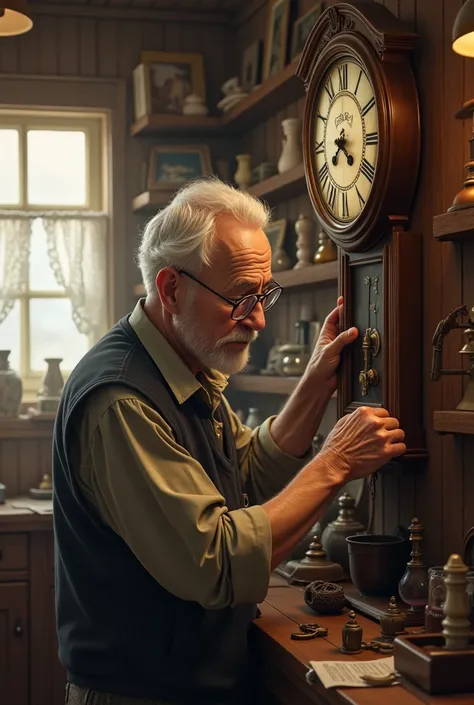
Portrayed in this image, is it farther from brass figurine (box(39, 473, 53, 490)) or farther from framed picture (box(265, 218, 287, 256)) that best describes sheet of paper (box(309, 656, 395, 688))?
brass figurine (box(39, 473, 53, 490))

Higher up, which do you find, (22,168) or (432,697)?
(22,168)

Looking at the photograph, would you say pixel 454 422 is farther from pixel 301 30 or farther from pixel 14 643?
pixel 14 643

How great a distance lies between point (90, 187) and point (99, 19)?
2.65ft

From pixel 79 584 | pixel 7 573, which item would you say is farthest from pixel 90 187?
pixel 79 584

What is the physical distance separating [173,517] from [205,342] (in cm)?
48

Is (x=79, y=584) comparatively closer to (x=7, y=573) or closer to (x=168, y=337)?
(x=168, y=337)

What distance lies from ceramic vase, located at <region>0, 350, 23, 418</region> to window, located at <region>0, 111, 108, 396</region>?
0.21 meters

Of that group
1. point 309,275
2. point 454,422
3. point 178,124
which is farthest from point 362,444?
point 178,124

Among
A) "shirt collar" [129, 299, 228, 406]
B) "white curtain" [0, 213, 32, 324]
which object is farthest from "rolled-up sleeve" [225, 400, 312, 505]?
"white curtain" [0, 213, 32, 324]

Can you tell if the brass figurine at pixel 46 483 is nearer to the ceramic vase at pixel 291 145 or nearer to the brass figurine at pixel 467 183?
the ceramic vase at pixel 291 145

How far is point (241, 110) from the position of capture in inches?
179

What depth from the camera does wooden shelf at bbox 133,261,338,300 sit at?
354cm

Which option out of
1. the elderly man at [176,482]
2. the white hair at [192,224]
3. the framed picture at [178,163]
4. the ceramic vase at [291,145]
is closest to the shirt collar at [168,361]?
the elderly man at [176,482]

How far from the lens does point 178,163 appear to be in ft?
16.8
